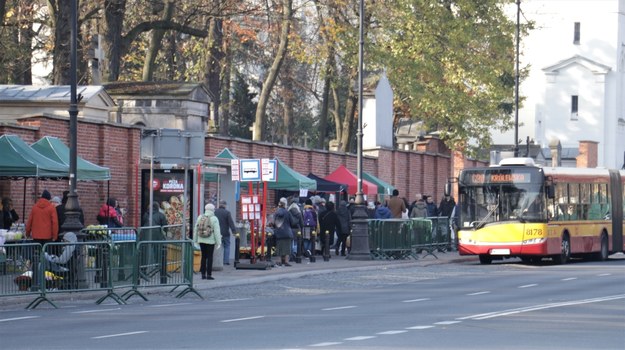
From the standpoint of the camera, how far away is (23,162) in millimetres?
27891

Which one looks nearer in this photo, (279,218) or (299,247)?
(279,218)

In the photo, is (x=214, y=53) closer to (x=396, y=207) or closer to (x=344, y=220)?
(x=396, y=207)

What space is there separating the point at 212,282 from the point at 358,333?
11.4 m

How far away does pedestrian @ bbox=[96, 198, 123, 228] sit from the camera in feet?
103

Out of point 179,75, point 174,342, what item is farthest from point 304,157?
point 174,342

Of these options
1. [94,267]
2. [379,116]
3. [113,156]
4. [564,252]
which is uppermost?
[379,116]

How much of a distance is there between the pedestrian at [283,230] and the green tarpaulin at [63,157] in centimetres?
509

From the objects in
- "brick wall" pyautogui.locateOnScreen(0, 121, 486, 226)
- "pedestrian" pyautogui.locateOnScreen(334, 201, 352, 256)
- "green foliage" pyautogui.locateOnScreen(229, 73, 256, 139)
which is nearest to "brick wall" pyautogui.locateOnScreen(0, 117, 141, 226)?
"brick wall" pyautogui.locateOnScreen(0, 121, 486, 226)

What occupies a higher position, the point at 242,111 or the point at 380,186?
the point at 242,111

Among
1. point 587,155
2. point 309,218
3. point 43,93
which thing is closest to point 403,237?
point 309,218

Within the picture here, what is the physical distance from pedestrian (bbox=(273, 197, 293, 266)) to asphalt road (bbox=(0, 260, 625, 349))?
3.98 m

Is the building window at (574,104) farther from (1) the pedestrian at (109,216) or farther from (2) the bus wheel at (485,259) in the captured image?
(1) the pedestrian at (109,216)

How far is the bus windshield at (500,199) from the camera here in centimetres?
3834

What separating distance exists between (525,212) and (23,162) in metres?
15.5
